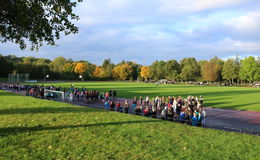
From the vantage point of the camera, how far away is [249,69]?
9644cm

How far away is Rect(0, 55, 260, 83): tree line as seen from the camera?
95.4 m

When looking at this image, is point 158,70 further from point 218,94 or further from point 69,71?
point 218,94

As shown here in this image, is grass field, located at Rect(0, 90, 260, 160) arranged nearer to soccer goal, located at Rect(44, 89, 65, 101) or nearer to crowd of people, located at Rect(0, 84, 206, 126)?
crowd of people, located at Rect(0, 84, 206, 126)

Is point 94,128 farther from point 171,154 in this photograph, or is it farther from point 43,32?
point 43,32

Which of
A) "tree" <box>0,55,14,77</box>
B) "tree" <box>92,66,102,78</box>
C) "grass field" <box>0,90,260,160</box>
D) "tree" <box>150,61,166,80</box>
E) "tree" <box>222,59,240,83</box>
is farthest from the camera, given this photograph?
"tree" <box>92,66,102,78</box>

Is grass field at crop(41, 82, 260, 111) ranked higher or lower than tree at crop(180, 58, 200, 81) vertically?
lower

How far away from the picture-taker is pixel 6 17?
930cm

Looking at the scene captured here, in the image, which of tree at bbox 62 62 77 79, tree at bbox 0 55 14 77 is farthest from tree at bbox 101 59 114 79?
tree at bbox 0 55 14 77

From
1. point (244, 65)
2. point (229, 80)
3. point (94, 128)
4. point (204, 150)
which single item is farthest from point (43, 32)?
point (229, 80)

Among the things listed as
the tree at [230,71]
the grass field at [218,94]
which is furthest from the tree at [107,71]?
the grass field at [218,94]

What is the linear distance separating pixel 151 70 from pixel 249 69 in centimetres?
5079

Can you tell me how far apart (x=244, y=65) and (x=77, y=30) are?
338 ft

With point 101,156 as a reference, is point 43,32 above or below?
above

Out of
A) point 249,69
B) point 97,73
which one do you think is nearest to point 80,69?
point 97,73
